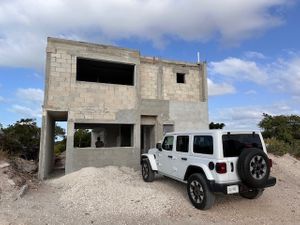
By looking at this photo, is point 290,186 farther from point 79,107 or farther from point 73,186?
point 79,107

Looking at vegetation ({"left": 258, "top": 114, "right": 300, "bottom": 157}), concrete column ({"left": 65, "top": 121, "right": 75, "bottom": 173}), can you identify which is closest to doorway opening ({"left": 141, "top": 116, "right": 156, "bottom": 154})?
concrete column ({"left": 65, "top": 121, "right": 75, "bottom": 173})

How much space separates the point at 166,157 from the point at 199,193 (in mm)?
2203

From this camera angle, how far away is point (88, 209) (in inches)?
285

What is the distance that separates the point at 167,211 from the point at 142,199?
1.18m

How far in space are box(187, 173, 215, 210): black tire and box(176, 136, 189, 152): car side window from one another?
3.28 feet

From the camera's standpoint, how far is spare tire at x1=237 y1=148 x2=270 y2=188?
6301mm

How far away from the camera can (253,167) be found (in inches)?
254

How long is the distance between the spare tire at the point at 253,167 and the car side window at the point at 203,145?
2.58 ft

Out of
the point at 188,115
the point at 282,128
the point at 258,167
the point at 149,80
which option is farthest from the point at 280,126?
the point at 258,167

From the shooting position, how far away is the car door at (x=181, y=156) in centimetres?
781

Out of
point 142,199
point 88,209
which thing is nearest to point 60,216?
point 88,209

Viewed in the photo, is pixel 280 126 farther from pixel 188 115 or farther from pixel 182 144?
pixel 182 144

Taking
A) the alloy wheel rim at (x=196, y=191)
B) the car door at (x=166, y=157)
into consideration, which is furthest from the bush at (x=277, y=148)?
→ the alloy wheel rim at (x=196, y=191)

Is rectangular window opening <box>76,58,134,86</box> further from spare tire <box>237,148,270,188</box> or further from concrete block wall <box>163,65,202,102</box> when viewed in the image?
spare tire <box>237,148,270,188</box>
